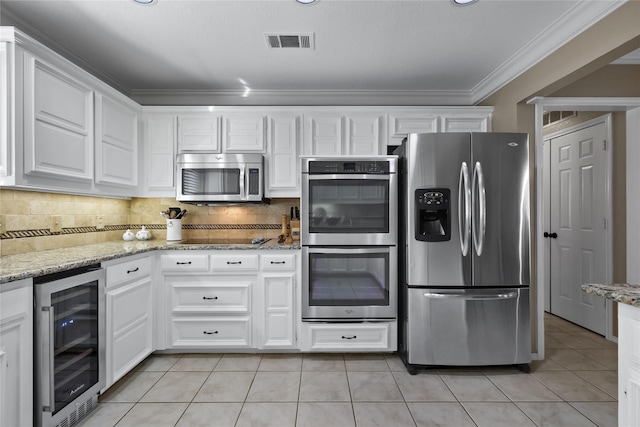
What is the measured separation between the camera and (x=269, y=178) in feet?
10.4

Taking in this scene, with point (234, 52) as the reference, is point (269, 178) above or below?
below

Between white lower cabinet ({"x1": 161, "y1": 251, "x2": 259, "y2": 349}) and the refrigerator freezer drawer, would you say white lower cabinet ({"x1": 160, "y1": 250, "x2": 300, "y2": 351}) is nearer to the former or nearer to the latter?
white lower cabinet ({"x1": 161, "y1": 251, "x2": 259, "y2": 349})

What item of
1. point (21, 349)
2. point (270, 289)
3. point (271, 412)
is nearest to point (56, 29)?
point (21, 349)

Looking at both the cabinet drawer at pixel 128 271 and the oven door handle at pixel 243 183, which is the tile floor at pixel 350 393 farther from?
the oven door handle at pixel 243 183

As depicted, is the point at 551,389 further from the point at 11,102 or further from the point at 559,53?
the point at 11,102

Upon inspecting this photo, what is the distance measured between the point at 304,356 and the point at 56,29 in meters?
3.11

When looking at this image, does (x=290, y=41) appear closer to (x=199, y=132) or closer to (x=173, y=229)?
(x=199, y=132)

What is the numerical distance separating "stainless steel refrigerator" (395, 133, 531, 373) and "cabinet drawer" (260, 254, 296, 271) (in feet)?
3.30

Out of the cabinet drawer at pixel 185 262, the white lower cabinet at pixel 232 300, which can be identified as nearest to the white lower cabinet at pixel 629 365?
the white lower cabinet at pixel 232 300

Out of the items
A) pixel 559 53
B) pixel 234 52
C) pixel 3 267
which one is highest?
pixel 234 52

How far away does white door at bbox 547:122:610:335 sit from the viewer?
3242 mm

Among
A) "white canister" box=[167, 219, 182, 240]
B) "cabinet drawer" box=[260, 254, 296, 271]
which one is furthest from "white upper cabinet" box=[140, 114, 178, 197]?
"cabinet drawer" box=[260, 254, 296, 271]

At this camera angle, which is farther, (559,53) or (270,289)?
(270,289)

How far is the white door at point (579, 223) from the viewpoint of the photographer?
3242mm
